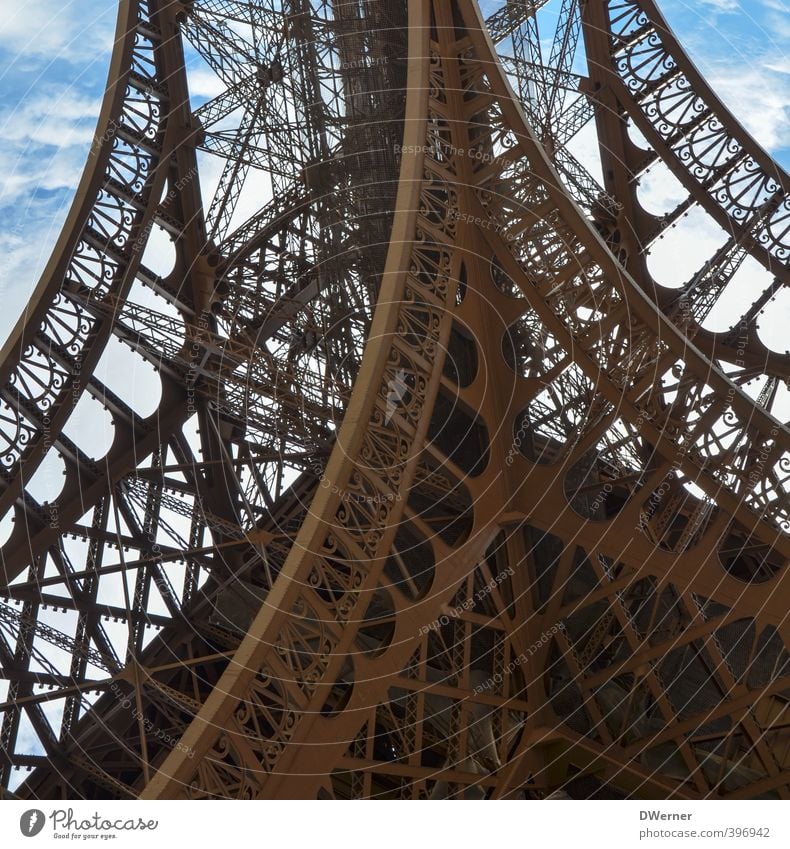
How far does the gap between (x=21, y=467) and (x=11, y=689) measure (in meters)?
3.93

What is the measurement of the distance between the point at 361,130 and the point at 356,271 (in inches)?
103

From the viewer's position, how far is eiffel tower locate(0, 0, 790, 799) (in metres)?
19.2

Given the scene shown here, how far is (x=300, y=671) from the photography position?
17.9 m

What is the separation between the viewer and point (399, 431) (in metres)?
18.9

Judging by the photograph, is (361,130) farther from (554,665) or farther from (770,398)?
(554,665)

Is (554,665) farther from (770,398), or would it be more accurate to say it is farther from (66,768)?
(66,768)

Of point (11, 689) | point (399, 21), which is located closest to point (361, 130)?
point (399, 21)

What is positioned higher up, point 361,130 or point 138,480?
point 361,130

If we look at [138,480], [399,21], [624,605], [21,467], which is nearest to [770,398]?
[624,605]

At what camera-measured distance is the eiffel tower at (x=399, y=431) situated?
63.2 ft

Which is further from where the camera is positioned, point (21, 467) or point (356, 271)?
point (356, 271)
